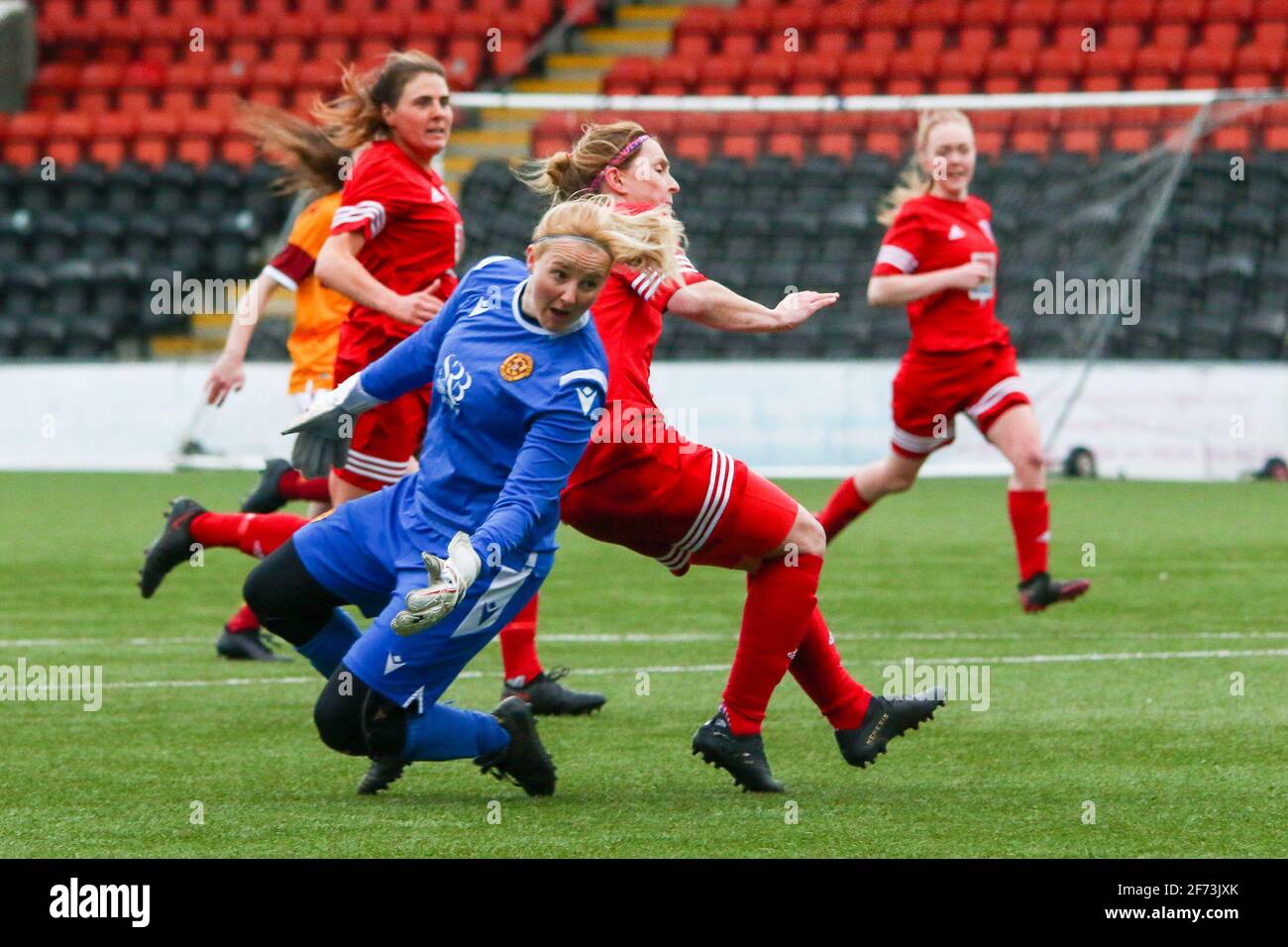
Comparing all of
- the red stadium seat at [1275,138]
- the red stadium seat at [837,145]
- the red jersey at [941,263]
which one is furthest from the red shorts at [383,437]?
the red stadium seat at [1275,138]

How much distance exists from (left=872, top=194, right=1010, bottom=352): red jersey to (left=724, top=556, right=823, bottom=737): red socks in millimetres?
4047

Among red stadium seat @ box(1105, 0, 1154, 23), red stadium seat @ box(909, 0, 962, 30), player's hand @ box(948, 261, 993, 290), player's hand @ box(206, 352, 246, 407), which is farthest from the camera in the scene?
red stadium seat @ box(909, 0, 962, 30)

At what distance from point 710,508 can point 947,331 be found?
168 inches

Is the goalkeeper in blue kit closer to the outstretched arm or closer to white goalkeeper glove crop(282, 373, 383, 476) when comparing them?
the outstretched arm

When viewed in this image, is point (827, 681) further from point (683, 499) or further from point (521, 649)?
point (521, 649)

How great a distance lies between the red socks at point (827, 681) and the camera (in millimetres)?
5457

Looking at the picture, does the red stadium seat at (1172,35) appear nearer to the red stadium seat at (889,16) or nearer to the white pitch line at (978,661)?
the red stadium seat at (889,16)

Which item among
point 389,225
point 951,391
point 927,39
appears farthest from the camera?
point 927,39

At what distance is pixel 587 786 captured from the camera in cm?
530

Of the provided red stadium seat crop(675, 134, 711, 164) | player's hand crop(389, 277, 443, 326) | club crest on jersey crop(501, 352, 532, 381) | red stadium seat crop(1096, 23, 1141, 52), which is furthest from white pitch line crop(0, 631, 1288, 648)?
red stadium seat crop(1096, 23, 1141, 52)

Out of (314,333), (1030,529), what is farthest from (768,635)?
(1030,529)

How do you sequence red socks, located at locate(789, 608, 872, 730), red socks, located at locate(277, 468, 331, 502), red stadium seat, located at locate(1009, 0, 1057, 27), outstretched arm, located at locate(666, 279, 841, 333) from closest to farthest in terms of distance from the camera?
outstretched arm, located at locate(666, 279, 841, 333) < red socks, located at locate(789, 608, 872, 730) < red socks, located at locate(277, 468, 331, 502) < red stadium seat, located at locate(1009, 0, 1057, 27)

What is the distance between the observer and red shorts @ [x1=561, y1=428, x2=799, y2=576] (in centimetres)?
525

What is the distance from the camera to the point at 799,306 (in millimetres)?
5148
